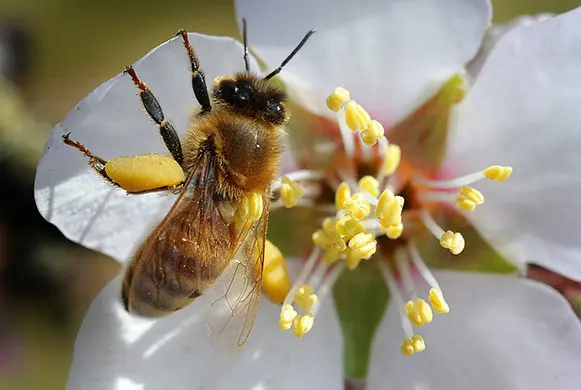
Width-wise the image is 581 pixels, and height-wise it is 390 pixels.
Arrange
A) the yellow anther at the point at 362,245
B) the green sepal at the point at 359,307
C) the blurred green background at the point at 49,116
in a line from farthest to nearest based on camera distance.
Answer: the blurred green background at the point at 49,116
the green sepal at the point at 359,307
the yellow anther at the point at 362,245

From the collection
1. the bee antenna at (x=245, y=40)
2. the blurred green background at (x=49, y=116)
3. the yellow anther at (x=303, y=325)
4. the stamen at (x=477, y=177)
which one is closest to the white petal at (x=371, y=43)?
the bee antenna at (x=245, y=40)

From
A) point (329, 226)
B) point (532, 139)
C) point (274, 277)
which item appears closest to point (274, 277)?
point (274, 277)

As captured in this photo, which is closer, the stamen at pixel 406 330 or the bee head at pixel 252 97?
the bee head at pixel 252 97

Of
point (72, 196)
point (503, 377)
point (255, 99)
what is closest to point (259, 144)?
point (255, 99)

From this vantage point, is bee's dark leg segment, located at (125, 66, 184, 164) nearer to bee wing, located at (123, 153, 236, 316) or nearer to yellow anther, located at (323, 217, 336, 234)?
bee wing, located at (123, 153, 236, 316)

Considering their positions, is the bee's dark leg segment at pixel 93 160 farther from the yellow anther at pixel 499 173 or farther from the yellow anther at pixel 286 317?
the yellow anther at pixel 499 173

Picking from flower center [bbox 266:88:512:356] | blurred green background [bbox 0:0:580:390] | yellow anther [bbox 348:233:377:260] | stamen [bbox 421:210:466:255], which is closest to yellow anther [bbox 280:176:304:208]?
flower center [bbox 266:88:512:356]

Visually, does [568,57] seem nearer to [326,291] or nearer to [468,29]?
[468,29]

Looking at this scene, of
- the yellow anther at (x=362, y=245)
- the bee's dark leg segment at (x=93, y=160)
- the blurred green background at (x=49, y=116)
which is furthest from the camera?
the blurred green background at (x=49, y=116)
